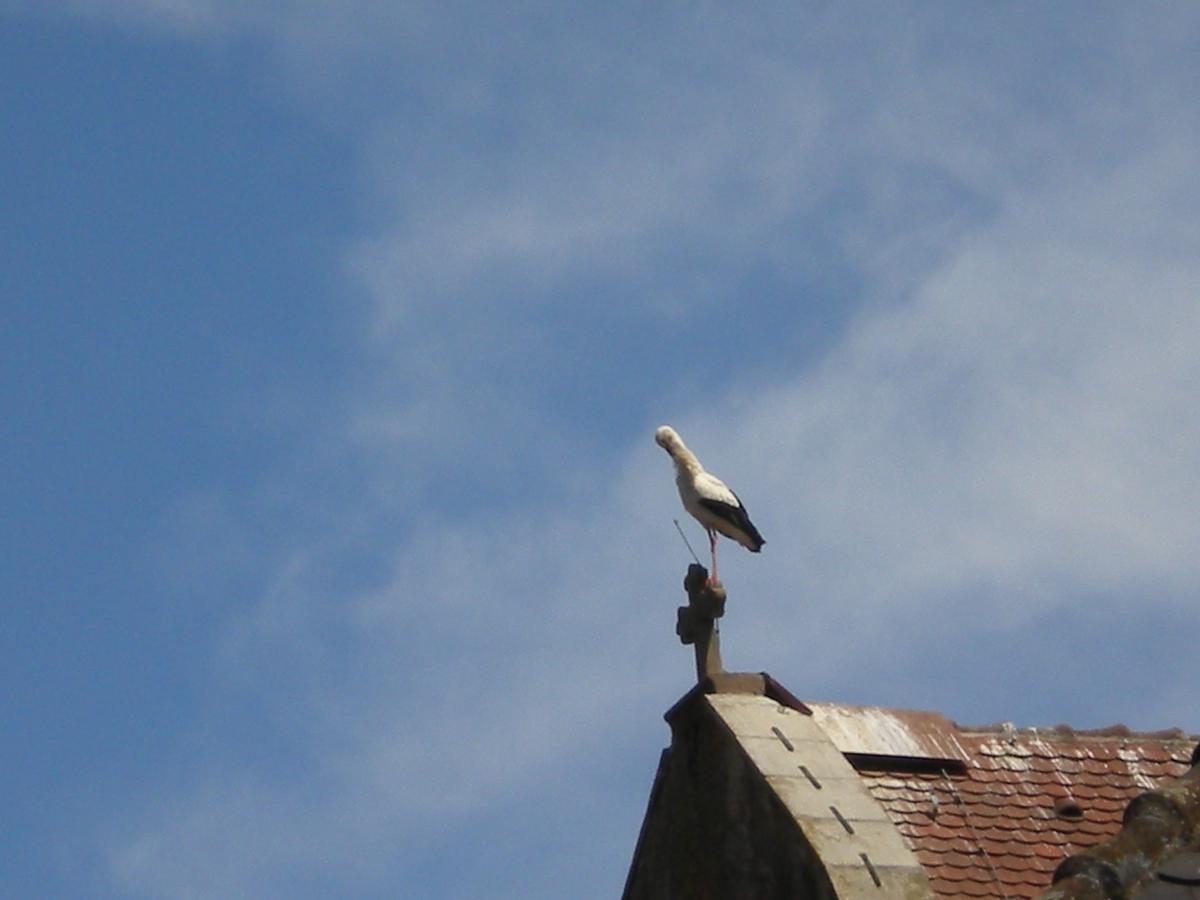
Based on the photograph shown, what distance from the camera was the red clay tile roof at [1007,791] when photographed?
39.6 feet

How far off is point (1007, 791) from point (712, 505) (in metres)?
4.02

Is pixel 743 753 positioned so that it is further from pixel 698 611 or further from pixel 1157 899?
pixel 1157 899

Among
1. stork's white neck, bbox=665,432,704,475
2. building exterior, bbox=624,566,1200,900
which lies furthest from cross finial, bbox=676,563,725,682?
stork's white neck, bbox=665,432,704,475

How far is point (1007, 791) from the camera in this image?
13.0 meters

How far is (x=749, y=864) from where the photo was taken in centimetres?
1249

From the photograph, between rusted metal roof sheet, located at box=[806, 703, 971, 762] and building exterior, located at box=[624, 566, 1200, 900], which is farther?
rusted metal roof sheet, located at box=[806, 703, 971, 762]

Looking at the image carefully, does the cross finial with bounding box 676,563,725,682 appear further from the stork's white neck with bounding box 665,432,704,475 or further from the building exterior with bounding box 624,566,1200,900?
the stork's white neck with bounding box 665,432,704,475

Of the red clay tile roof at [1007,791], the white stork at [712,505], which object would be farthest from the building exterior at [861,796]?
the white stork at [712,505]

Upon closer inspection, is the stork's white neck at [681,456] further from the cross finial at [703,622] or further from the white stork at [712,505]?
the cross finial at [703,622]

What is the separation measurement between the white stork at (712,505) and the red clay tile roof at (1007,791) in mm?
2937

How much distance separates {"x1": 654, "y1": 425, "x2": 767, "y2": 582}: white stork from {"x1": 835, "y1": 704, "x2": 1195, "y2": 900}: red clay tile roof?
294 cm

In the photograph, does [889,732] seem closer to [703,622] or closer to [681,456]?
[703,622]

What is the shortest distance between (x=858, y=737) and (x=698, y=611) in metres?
1.34

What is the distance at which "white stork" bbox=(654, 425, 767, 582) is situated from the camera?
16141mm
